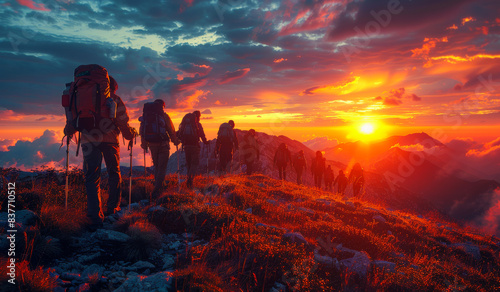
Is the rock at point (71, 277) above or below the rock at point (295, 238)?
above

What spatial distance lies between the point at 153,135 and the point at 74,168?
4052mm

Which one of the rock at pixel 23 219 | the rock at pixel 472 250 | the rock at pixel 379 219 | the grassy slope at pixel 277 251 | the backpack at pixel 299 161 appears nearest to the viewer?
the grassy slope at pixel 277 251

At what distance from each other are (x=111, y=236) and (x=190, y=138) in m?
5.52

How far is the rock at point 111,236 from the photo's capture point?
15.6ft

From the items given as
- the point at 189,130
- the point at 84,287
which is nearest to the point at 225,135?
the point at 189,130

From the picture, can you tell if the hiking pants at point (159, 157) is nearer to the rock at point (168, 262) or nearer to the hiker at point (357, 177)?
the rock at point (168, 262)

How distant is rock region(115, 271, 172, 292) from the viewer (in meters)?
3.05

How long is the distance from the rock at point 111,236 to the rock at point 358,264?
154 inches

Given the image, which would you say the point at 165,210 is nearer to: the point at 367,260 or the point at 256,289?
the point at 256,289

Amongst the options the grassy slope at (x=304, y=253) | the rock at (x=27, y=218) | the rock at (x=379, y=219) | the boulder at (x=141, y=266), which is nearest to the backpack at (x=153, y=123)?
the grassy slope at (x=304, y=253)

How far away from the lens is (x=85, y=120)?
504 centimetres

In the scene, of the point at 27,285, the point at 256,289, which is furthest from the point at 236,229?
the point at 27,285

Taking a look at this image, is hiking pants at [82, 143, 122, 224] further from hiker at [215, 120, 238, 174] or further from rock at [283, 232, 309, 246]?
hiker at [215, 120, 238, 174]

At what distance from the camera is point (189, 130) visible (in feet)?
32.7
